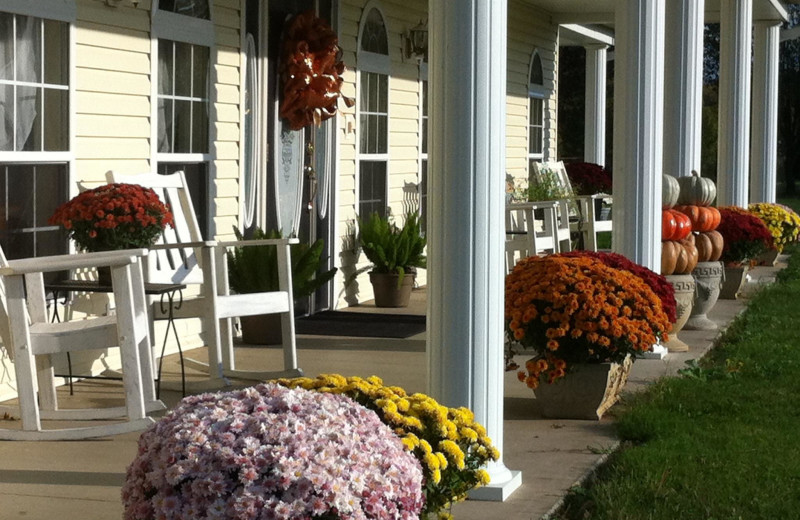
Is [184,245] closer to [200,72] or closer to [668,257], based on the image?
[200,72]

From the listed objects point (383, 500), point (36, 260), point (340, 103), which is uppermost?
point (340, 103)

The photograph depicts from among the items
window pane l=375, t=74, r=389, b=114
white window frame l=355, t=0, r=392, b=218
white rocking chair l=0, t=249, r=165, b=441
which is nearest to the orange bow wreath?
white window frame l=355, t=0, r=392, b=218

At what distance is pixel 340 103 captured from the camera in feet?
30.8

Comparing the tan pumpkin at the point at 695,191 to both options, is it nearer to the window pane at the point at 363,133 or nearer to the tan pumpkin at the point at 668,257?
the tan pumpkin at the point at 668,257

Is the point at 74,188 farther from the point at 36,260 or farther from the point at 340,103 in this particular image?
the point at 340,103

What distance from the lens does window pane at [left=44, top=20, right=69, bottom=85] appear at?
6082 mm

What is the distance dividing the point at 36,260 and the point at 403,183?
609cm

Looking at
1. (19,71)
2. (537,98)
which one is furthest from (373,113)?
(537,98)

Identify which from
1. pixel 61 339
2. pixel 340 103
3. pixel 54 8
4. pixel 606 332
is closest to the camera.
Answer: pixel 61 339

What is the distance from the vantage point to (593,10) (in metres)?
14.9

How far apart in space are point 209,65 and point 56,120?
1534 millimetres

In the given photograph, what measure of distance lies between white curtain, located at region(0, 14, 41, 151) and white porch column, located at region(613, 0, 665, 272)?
116 inches

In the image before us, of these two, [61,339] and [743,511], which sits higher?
[61,339]

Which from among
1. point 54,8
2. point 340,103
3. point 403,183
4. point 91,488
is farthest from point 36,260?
point 403,183
